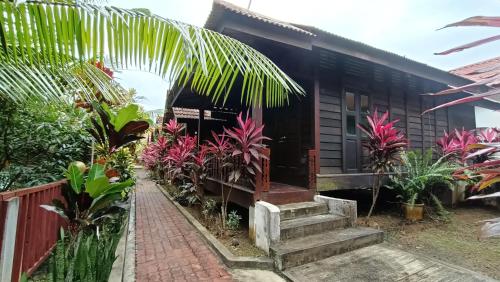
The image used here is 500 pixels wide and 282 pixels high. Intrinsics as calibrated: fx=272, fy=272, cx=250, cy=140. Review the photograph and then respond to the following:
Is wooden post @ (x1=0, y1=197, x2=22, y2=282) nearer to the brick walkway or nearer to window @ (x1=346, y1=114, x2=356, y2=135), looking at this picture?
the brick walkway

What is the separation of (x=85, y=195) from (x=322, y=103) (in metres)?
4.63

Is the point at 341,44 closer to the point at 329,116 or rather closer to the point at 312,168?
the point at 329,116

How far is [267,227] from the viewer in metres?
3.69

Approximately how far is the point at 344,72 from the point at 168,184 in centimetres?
754

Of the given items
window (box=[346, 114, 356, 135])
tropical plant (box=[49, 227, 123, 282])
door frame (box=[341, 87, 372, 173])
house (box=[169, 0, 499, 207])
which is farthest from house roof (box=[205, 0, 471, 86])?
tropical plant (box=[49, 227, 123, 282])

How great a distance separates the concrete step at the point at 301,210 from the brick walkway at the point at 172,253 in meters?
1.27

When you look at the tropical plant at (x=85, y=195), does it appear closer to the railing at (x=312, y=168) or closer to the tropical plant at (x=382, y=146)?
the railing at (x=312, y=168)

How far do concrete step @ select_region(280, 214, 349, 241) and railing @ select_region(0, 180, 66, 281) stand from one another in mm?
2820

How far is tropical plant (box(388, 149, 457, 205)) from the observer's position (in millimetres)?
5480

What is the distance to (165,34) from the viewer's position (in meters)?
1.82

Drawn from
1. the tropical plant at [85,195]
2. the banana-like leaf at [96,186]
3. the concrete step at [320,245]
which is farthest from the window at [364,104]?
the banana-like leaf at [96,186]

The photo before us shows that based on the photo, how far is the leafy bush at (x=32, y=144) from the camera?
10.8ft

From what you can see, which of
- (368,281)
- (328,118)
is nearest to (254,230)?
(368,281)

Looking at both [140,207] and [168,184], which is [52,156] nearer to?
Answer: [140,207]
